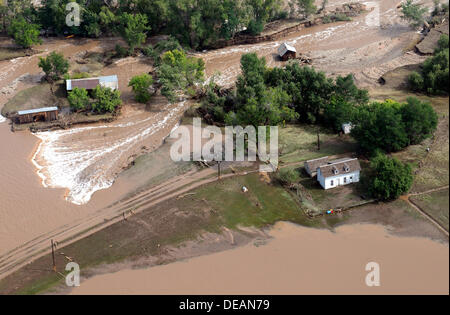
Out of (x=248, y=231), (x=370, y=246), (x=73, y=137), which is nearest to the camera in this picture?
(x=370, y=246)

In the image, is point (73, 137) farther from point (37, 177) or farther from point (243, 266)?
point (243, 266)

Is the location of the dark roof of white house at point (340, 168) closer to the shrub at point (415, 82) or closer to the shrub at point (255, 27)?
the shrub at point (415, 82)

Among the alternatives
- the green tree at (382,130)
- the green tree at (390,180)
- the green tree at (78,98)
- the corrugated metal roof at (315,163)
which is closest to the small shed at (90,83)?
the green tree at (78,98)

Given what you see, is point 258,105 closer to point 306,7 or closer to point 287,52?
point 287,52

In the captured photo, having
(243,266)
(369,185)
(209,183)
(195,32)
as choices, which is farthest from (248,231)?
(195,32)

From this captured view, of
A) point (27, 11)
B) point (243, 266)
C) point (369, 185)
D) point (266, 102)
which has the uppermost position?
point (27, 11)

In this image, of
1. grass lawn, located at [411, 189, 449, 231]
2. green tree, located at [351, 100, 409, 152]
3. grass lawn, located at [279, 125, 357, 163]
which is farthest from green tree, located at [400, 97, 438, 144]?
A: grass lawn, located at [411, 189, 449, 231]
